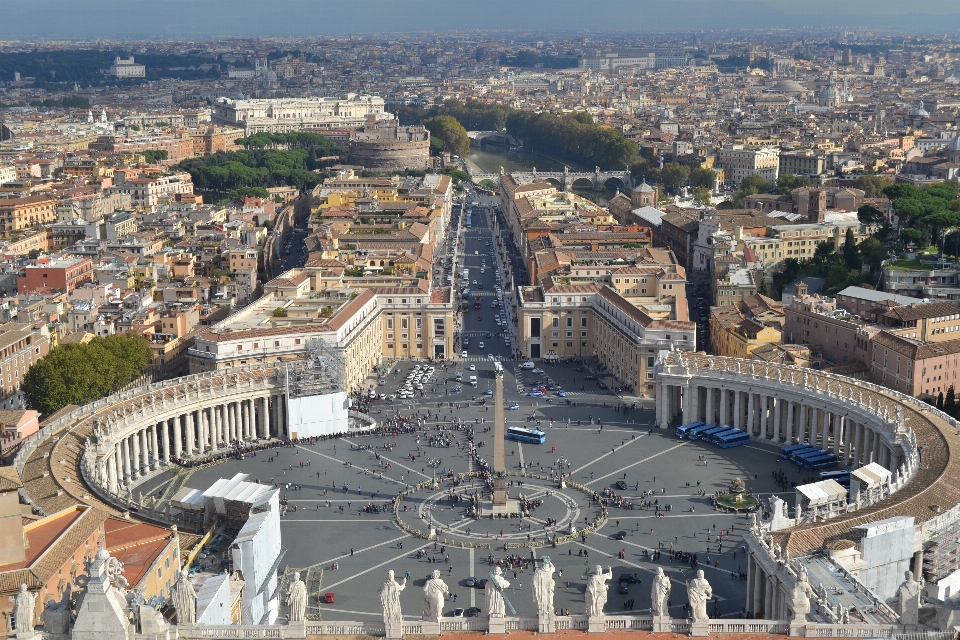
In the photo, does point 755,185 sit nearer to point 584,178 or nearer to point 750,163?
point 750,163

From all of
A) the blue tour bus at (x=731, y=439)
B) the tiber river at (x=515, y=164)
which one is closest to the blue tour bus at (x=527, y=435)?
the blue tour bus at (x=731, y=439)

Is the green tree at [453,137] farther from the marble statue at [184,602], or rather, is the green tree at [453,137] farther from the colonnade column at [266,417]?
the marble statue at [184,602]

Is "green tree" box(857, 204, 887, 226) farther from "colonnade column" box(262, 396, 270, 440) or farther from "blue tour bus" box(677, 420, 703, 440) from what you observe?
"colonnade column" box(262, 396, 270, 440)

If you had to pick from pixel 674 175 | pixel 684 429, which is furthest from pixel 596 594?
pixel 674 175

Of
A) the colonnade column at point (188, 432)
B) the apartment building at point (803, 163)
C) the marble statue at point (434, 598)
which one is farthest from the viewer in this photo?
the apartment building at point (803, 163)

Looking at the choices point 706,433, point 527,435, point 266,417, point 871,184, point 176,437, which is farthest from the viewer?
point 871,184

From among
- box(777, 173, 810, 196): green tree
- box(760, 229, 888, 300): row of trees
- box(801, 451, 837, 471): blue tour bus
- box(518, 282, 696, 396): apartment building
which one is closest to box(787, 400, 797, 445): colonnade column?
box(801, 451, 837, 471): blue tour bus
